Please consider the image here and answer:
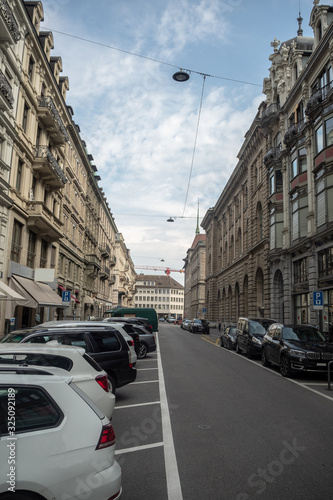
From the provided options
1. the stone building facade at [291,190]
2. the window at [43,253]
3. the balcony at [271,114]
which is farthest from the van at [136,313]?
the balcony at [271,114]

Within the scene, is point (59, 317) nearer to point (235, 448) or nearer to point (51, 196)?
point (51, 196)

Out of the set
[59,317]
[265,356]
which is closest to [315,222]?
[265,356]

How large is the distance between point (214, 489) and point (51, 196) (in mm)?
25387

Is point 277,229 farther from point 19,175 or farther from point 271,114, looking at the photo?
point 19,175

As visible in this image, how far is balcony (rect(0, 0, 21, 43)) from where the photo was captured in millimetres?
17125

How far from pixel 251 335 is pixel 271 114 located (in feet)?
77.1

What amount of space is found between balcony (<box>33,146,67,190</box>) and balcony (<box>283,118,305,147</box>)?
17.7 meters

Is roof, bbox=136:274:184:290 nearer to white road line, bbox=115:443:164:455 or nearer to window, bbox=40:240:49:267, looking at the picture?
window, bbox=40:240:49:267

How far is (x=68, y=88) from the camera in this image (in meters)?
31.2

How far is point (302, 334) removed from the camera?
14953 mm

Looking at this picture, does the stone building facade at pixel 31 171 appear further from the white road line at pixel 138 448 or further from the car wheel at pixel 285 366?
the white road line at pixel 138 448

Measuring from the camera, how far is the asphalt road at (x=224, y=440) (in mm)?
4594

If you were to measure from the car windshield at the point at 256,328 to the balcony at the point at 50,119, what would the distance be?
16929 mm

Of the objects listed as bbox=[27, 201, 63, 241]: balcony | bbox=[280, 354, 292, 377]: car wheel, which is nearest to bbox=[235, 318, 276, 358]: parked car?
bbox=[280, 354, 292, 377]: car wheel
